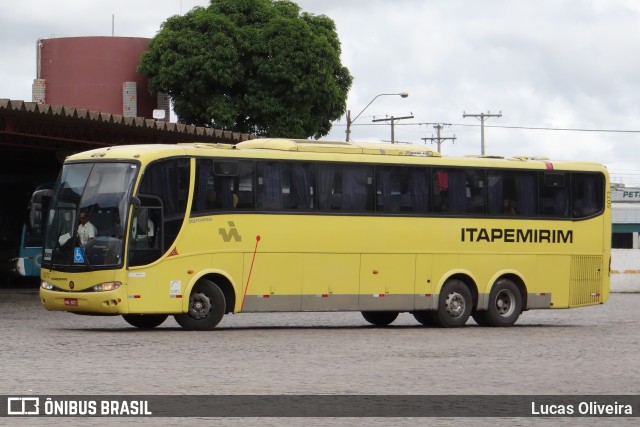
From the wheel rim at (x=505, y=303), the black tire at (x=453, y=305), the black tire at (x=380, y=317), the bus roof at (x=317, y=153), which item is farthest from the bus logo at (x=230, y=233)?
the wheel rim at (x=505, y=303)

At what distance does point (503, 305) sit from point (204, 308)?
21.5 feet

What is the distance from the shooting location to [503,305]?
2741 centimetres

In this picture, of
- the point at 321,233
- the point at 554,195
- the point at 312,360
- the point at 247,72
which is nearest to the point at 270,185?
the point at 321,233

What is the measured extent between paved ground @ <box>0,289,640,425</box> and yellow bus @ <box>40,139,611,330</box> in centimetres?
65

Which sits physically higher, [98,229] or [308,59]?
[308,59]

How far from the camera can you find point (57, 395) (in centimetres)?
1299

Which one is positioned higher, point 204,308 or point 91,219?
point 91,219

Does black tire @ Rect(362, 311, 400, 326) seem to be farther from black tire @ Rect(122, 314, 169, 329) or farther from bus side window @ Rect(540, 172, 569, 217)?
black tire @ Rect(122, 314, 169, 329)

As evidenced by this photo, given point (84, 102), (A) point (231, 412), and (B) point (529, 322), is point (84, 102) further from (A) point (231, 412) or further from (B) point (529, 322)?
(A) point (231, 412)

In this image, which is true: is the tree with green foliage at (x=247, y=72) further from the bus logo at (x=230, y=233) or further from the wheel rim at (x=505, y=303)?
the bus logo at (x=230, y=233)

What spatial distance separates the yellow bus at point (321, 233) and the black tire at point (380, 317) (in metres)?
0.03

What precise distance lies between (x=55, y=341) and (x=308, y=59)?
4339cm

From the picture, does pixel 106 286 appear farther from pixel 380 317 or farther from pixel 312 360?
pixel 380 317

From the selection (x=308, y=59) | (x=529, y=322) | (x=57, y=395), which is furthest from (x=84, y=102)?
(x=57, y=395)
